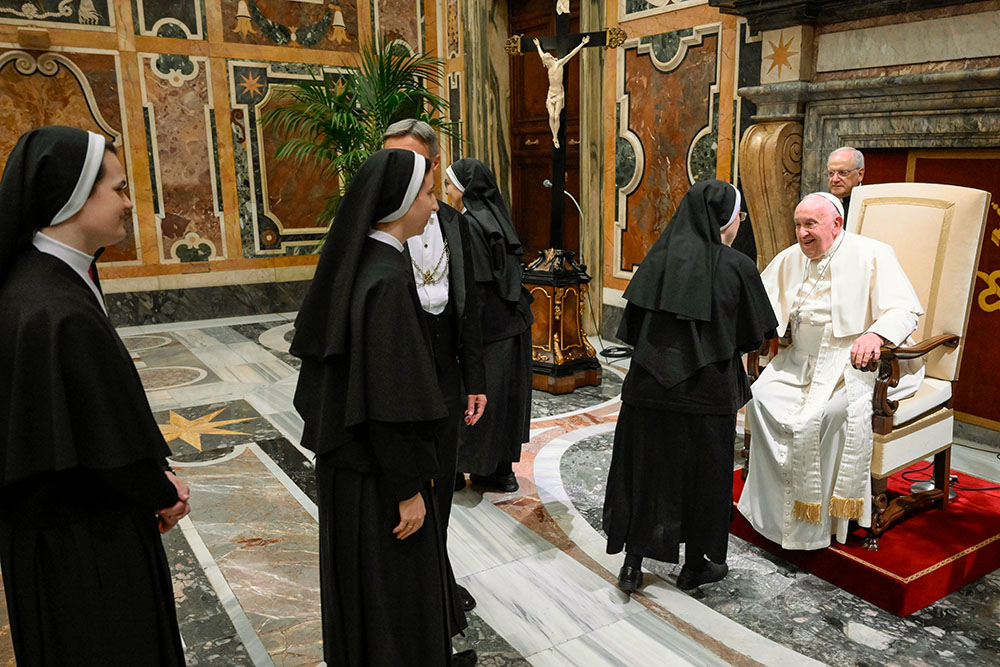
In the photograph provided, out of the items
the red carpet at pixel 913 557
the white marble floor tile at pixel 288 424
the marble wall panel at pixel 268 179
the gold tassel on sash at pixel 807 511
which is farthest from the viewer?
the marble wall panel at pixel 268 179

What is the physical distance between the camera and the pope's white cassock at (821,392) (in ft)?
9.63

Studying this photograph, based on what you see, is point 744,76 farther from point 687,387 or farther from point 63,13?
point 63,13

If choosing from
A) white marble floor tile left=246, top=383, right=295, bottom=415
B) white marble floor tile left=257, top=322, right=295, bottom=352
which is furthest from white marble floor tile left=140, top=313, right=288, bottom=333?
white marble floor tile left=246, top=383, right=295, bottom=415

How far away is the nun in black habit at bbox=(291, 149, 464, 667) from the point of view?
1703 mm

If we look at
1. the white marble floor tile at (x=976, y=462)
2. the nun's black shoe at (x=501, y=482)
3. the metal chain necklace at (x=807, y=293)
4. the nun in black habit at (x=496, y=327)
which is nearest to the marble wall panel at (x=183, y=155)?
the nun in black habit at (x=496, y=327)

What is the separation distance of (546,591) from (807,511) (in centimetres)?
105

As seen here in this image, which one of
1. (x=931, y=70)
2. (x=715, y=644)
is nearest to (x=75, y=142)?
(x=715, y=644)

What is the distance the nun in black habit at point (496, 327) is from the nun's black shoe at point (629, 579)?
0.91 m

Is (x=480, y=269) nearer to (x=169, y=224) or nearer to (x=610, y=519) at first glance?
(x=610, y=519)

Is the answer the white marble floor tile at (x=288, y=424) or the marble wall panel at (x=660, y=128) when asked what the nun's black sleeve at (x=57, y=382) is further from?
the marble wall panel at (x=660, y=128)

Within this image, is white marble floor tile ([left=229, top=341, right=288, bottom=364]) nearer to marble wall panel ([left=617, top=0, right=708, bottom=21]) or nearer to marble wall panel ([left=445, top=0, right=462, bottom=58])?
marble wall panel ([left=445, top=0, right=462, bottom=58])

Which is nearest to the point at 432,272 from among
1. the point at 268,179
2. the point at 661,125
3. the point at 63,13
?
the point at 661,125

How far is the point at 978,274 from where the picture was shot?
431cm

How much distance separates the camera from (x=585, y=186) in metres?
6.59
